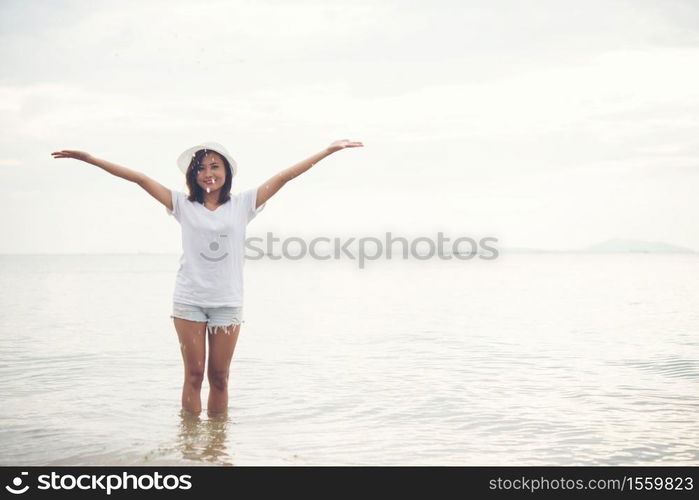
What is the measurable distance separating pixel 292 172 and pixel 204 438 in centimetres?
238

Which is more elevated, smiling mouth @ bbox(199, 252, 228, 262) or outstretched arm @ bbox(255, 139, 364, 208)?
outstretched arm @ bbox(255, 139, 364, 208)

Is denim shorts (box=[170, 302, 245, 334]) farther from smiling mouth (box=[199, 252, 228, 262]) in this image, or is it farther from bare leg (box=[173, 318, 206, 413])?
smiling mouth (box=[199, 252, 228, 262])

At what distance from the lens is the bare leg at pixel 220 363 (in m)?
6.00

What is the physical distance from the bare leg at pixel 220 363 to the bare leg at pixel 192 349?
9 cm

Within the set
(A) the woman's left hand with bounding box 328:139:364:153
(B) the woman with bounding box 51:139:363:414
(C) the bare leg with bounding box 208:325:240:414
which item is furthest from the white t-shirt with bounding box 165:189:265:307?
(A) the woman's left hand with bounding box 328:139:364:153

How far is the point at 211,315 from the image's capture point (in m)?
5.93

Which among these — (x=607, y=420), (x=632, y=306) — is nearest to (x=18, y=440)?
(x=607, y=420)

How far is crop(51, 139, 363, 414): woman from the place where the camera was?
582 cm

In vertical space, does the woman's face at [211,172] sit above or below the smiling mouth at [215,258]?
above
